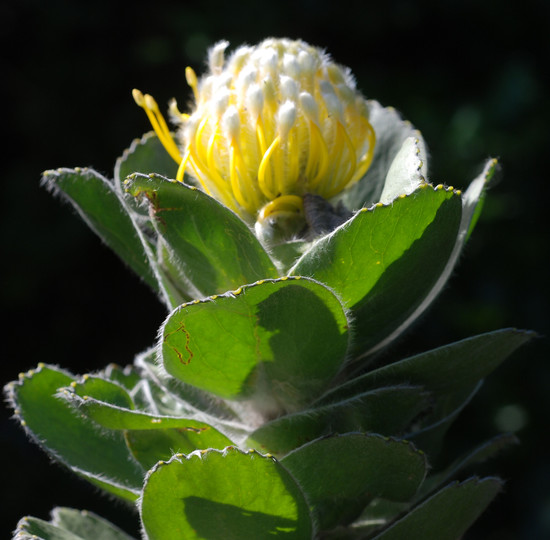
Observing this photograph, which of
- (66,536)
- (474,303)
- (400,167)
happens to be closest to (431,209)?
(400,167)

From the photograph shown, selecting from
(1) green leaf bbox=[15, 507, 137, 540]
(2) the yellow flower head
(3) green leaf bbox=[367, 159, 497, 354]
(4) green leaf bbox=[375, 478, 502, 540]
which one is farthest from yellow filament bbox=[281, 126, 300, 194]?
(1) green leaf bbox=[15, 507, 137, 540]

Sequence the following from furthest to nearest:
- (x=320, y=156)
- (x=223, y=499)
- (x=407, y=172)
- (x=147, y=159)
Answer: (x=147, y=159)
(x=320, y=156)
(x=407, y=172)
(x=223, y=499)

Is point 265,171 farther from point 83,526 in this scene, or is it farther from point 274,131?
point 83,526

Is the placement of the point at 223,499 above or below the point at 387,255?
below

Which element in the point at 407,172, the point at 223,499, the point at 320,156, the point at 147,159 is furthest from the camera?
Answer: the point at 147,159

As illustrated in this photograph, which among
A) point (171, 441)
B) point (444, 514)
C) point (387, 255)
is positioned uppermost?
point (387, 255)

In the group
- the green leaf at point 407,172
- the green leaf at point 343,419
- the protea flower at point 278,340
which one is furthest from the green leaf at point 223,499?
the green leaf at point 407,172

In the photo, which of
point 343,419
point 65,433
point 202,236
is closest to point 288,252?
point 202,236
